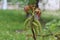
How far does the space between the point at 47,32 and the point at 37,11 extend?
0.21 m

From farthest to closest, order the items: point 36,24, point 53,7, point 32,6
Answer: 1. point 53,7
2. point 32,6
3. point 36,24

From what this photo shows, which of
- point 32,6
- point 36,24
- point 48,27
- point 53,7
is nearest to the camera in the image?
point 36,24

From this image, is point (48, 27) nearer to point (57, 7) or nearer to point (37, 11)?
point (37, 11)

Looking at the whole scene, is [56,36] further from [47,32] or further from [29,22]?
[29,22]

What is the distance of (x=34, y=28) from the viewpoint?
1516 mm

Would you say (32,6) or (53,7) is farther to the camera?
(53,7)

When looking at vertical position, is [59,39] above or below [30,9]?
below

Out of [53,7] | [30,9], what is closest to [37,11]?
[30,9]

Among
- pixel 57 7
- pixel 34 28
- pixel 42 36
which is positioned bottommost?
pixel 57 7

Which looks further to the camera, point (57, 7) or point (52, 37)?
point (57, 7)

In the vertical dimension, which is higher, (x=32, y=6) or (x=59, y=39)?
(x=32, y=6)

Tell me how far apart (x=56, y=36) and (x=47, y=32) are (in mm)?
93

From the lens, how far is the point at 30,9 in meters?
1.54

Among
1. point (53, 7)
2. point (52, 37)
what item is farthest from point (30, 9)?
point (53, 7)
